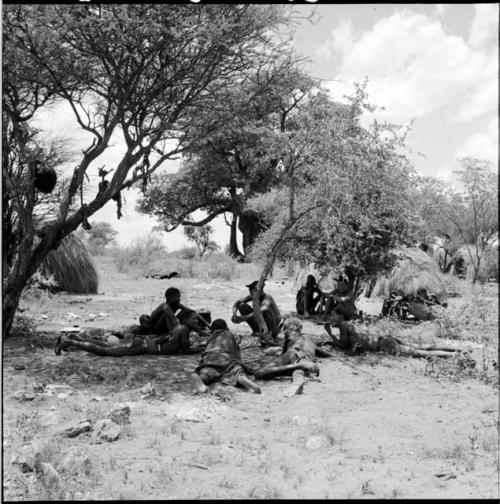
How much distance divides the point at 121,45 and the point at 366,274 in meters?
6.72

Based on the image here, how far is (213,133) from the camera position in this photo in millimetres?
9578

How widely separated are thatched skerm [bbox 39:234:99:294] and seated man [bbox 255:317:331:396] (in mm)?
8874

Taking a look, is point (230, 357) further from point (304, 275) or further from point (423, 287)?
point (304, 275)

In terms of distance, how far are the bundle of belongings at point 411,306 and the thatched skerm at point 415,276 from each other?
0.68m

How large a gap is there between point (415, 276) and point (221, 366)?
8391 millimetres

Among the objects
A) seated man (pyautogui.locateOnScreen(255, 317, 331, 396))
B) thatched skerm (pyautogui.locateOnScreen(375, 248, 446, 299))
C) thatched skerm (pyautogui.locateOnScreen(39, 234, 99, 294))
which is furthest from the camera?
thatched skerm (pyautogui.locateOnScreen(39, 234, 99, 294))

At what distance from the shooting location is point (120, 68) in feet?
25.4

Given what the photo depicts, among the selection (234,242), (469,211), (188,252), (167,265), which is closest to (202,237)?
(188,252)

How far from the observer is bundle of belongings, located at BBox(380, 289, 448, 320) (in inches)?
467

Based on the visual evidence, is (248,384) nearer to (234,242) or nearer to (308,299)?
(308,299)

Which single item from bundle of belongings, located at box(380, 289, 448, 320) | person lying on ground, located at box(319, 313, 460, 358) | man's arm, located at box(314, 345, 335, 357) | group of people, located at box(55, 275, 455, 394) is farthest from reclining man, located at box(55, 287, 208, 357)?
bundle of belongings, located at box(380, 289, 448, 320)

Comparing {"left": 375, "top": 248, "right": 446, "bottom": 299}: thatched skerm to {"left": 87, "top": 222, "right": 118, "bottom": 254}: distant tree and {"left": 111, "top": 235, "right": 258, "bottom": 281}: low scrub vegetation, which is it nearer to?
{"left": 111, "top": 235, "right": 258, "bottom": 281}: low scrub vegetation

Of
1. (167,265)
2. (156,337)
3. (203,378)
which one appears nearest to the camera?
(203,378)

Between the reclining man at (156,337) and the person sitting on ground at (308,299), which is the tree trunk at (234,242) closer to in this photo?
the person sitting on ground at (308,299)
